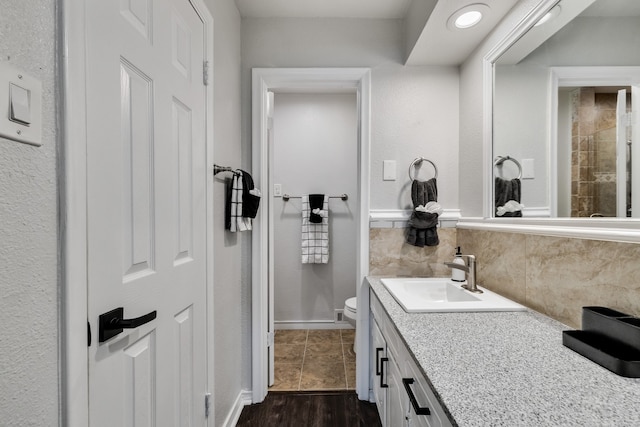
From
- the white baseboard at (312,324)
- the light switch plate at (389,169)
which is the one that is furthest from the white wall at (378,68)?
the white baseboard at (312,324)

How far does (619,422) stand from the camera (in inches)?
20.9

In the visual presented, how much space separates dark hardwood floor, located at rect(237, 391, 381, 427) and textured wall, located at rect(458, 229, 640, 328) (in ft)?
3.54

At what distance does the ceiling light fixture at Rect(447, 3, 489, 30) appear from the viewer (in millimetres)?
1304

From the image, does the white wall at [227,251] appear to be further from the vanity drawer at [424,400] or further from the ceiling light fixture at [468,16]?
the ceiling light fixture at [468,16]

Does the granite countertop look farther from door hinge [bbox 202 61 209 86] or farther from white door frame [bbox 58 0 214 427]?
door hinge [bbox 202 61 209 86]

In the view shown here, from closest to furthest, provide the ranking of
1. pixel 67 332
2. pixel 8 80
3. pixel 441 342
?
pixel 8 80 → pixel 67 332 → pixel 441 342

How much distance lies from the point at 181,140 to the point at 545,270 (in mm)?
1487

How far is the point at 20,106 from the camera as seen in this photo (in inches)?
18.5

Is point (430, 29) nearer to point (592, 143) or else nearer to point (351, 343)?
point (592, 143)

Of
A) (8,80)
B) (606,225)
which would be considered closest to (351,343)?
(606,225)

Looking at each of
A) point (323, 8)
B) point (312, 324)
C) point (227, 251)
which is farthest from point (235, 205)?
point (312, 324)

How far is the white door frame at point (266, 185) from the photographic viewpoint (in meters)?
1.79

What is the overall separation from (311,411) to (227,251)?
3.69ft

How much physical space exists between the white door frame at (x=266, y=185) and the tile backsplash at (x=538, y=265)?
0.56 ft
